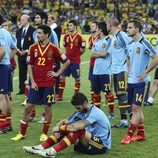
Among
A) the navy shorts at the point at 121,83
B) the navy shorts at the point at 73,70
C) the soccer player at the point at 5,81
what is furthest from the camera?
the navy shorts at the point at 73,70

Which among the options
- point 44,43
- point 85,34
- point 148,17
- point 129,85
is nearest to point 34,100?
point 44,43

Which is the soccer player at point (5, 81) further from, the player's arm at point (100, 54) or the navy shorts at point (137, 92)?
the navy shorts at point (137, 92)

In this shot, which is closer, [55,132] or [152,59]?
[55,132]

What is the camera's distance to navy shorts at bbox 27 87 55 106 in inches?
361

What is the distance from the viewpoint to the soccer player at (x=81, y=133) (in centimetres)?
793

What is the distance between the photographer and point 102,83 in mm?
11102

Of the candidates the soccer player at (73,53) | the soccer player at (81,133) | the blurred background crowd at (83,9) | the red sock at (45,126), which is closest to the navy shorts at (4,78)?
the red sock at (45,126)

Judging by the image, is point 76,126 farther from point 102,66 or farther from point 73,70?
point 73,70

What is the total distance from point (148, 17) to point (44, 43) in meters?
28.7

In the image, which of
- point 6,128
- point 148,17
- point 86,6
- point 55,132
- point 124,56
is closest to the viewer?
point 55,132

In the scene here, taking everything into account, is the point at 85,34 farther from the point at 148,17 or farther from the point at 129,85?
the point at 129,85

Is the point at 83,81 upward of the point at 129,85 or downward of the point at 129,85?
downward

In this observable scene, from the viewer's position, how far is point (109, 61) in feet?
36.9

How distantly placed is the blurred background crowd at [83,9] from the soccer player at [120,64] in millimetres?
25439
